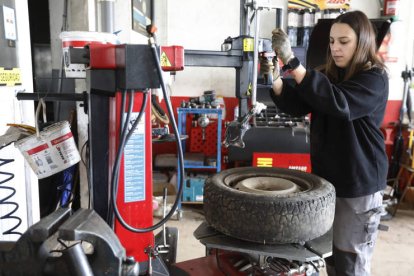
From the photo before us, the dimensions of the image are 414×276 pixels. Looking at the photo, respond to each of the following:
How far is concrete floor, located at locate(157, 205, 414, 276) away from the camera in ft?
8.02

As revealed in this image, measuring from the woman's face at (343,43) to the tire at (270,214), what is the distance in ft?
2.09

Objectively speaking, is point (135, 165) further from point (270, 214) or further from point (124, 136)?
point (270, 214)

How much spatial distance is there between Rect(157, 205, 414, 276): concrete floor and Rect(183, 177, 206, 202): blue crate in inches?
5.4

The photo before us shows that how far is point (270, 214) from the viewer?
3.31 feet

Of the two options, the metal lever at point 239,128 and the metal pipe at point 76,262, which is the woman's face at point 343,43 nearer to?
the metal lever at point 239,128

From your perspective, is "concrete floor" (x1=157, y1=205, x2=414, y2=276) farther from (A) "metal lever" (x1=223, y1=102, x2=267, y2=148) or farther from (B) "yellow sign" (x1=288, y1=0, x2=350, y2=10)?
(B) "yellow sign" (x1=288, y1=0, x2=350, y2=10)

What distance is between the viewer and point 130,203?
1.04m

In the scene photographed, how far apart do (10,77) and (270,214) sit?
3.86 ft

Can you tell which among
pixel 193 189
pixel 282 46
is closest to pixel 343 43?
pixel 282 46

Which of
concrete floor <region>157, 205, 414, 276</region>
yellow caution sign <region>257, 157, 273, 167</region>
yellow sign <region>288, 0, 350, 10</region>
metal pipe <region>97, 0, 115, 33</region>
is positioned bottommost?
concrete floor <region>157, 205, 414, 276</region>

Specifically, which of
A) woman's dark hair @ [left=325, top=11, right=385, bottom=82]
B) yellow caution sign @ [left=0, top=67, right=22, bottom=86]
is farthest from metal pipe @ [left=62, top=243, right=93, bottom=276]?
woman's dark hair @ [left=325, top=11, right=385, bottom=82]

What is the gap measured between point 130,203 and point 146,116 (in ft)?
0.86

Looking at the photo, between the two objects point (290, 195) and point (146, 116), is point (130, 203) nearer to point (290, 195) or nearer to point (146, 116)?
point (146, 116)

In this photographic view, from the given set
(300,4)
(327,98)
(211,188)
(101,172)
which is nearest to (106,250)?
(101,172)
